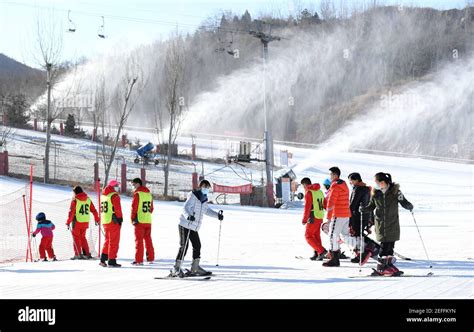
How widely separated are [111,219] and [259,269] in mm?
2845

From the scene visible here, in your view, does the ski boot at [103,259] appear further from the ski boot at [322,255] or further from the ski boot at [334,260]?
the ski boot at [334,260]

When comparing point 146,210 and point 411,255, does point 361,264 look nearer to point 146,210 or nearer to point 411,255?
point 411,255

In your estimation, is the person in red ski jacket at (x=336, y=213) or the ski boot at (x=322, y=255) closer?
the person in red ski jacket at (x=336, y=213)

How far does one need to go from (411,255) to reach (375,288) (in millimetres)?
4917

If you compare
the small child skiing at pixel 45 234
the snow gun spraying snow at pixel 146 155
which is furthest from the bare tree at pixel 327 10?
the small child skiing at pixel 45 234

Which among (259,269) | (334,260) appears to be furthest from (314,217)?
(259,269)

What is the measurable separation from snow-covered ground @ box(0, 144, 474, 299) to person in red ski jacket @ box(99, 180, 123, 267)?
13.8 inches

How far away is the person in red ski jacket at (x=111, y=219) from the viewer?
12.8 m

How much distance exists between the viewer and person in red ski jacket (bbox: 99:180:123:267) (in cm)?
1283

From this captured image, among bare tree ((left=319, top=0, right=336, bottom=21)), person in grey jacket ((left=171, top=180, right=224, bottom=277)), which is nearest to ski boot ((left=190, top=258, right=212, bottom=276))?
person in grey jacket ((left=171, top=180, right=224, bottom=277))

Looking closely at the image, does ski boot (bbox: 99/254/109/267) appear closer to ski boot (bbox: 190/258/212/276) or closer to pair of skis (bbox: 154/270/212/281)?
pair of skis (bbox: 154/270/212/281)

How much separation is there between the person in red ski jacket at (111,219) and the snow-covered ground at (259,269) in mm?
351

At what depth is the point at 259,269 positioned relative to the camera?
40.2 ft
